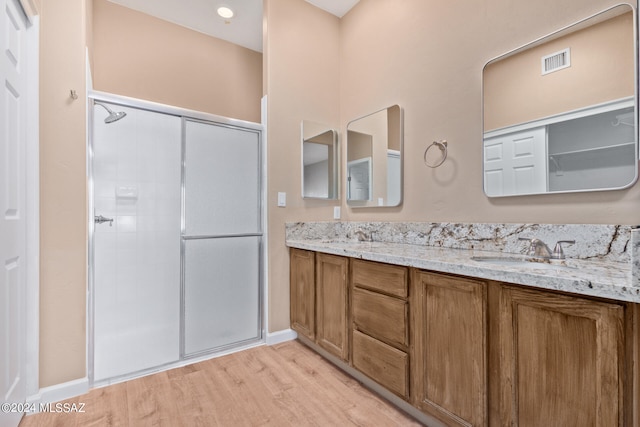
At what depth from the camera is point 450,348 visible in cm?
132

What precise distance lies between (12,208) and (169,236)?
84 cm

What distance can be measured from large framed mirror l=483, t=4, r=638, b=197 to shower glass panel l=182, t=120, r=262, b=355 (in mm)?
1763

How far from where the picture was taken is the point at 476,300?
1.23 meters

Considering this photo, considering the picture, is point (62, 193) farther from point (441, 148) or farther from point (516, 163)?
point (516, 163)

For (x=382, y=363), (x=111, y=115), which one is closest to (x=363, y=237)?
(x=382, y=363)

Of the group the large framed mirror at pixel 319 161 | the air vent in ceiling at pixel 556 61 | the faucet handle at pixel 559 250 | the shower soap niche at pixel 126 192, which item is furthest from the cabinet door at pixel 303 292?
the air vent in ceiling at pixel 556 61

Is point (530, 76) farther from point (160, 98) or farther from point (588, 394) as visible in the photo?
point (160, 98)

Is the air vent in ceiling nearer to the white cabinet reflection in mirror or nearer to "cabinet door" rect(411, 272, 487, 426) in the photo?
the white cabinet reflection in mirror

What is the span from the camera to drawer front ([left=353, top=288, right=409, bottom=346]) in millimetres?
1544

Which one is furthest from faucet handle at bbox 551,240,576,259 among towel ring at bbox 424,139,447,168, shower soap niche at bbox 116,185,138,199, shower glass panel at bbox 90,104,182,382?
shower soap niche at bbox 116,185,138,199

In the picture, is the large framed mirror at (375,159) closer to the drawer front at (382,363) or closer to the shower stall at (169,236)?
the shower stall at (169,236)

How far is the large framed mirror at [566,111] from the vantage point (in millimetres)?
1302

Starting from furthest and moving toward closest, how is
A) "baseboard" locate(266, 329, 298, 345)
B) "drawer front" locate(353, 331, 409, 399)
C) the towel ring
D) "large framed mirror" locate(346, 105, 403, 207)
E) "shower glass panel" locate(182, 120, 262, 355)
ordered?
1. "baseboard" locate(266, 329, 298, 345)
2. "large framed mirror" locate(346, 105, 403, 207)
3. "shower glass panel" locate(182, 120, 262, 355)
4. the towel ring
5. "drawer front" locate(353, 331, 409, 399)

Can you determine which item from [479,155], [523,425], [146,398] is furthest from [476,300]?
[146,398]
